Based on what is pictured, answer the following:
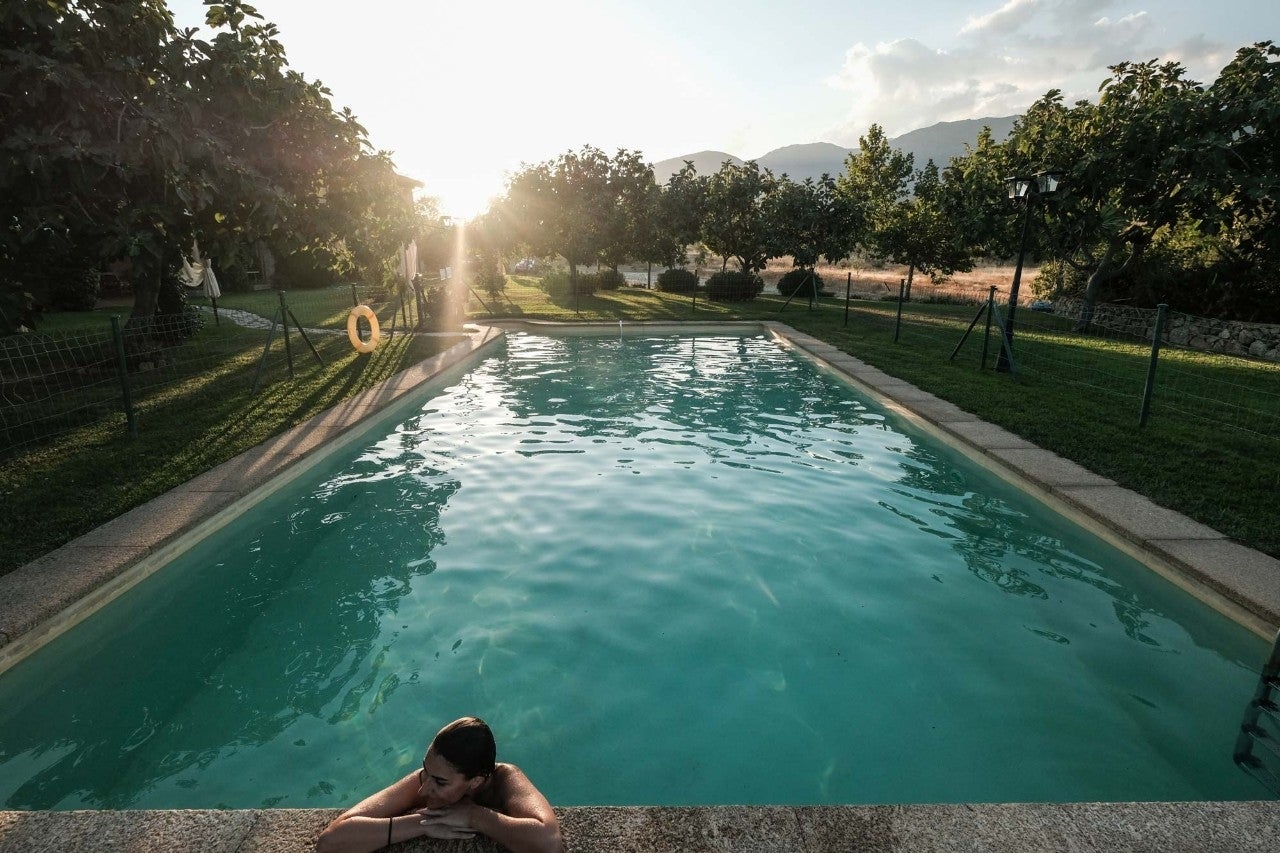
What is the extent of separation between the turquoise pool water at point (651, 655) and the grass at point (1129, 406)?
4.40ft

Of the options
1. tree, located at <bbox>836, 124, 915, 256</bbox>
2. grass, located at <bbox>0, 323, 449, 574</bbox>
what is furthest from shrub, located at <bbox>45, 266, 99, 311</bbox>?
tree, located at <bbox>836, 124, 915, 256</bbox>

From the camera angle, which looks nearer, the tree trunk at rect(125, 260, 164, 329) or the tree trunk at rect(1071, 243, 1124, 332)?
the tree trunk at rect(125, 260, 164, 329)

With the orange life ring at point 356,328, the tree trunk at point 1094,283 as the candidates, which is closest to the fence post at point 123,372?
the orange life ring at point 356,328

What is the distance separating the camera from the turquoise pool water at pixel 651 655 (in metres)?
3.80

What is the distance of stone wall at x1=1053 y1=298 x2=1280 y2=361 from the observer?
64.6ft

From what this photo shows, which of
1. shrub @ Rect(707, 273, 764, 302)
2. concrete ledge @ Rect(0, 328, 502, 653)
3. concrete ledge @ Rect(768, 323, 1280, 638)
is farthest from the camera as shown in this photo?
shrub @ Rect(707, 273, 764, 302)

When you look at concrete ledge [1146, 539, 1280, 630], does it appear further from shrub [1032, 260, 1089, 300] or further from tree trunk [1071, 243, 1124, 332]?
shrub [1032, 260, 1089, 300]

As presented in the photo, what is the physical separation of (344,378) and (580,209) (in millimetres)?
21449

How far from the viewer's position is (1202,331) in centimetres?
2192

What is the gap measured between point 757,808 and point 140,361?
15.5m

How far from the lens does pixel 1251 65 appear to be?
59.3ft

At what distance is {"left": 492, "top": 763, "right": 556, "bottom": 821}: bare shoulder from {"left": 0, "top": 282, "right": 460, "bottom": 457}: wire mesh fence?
25.8ft

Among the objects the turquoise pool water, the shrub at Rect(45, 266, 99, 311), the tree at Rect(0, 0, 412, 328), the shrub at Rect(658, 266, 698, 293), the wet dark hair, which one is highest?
the tree at Rect(0, 0, 412, 328)

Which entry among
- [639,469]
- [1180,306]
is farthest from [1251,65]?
[639,469]
